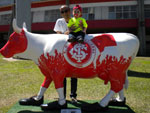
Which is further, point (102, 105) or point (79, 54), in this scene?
point (102, 105)

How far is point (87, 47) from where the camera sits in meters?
2.93

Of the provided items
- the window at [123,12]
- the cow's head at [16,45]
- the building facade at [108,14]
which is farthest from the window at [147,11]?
the cow's head at [16,45]

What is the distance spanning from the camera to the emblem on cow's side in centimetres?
288

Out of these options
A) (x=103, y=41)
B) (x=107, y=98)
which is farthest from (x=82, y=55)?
(x=107, y=98)

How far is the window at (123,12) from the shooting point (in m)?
17.5

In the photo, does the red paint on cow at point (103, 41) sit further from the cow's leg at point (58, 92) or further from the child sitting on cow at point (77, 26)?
the cow's leg at point (58, 92)

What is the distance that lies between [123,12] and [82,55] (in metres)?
16.3

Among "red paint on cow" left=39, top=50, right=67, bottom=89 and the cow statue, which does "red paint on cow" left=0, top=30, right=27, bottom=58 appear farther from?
"red paint on cow" left=39, top=50, right=67, bottom=89

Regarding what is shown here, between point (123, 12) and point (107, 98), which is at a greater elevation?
point (123, 12)

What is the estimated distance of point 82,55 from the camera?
288 cm

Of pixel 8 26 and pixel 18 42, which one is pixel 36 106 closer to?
pixel 18 42

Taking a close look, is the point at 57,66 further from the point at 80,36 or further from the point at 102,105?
the point at 102,105

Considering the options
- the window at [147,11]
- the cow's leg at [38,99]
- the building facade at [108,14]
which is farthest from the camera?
the window at [147,11]

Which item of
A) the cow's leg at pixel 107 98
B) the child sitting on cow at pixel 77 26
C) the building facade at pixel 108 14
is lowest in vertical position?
the cow's leg at pixel 107 98
